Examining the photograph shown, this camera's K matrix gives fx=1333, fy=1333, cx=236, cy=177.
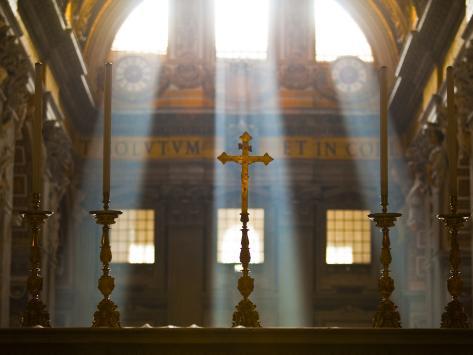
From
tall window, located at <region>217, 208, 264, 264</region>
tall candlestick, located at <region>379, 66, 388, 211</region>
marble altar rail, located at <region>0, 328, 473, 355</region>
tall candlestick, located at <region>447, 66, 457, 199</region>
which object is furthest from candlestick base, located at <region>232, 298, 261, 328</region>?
tall window, located at <region>217, 208, 264, 264</region>

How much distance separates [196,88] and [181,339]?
71.6 feet

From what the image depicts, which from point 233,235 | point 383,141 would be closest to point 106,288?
point 383,141

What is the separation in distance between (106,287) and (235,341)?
4.12 ft

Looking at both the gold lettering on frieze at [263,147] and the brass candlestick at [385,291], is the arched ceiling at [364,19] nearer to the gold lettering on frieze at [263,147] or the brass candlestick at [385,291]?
the gold lettering on frieze at [263,147]

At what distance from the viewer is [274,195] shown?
29859 mm

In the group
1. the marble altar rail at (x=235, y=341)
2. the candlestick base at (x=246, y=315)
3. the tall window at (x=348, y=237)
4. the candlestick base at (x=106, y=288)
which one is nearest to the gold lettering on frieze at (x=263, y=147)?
the tall window at (x=348, y=237)

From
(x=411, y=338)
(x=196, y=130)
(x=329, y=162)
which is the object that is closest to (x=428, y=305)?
(x=329, y=162)

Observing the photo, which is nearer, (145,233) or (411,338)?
(411,338)

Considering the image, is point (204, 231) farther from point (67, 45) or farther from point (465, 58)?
point (465, 58)

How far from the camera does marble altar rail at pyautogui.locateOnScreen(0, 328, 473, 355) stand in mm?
8578

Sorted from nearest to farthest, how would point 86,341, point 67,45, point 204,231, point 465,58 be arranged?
point 86,341, point 465,58, point 67,45, point 204,231

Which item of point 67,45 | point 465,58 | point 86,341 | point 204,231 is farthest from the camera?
point 204,231

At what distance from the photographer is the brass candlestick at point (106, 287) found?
9250 millimetres

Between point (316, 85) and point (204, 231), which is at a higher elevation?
point (316, 85)
